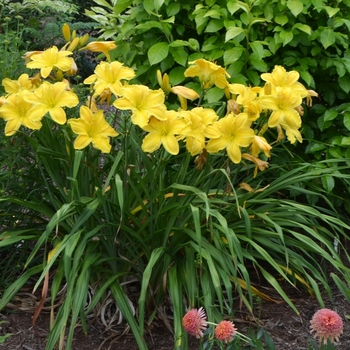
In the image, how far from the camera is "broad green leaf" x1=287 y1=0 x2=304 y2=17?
12.1 feet

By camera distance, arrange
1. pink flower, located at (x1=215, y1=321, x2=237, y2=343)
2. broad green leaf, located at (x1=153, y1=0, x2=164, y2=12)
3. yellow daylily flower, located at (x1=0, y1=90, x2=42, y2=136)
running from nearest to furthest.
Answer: pink flower, located at (x1=215, y1=321, x2=237, y2=343) → yellow daylily flower, located at (x1=0, y1=90, x2=42, y2=136) → broad green leaf, located at (x1=153, y1=0, x2=164, y2=12)

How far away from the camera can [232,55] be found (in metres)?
3.74

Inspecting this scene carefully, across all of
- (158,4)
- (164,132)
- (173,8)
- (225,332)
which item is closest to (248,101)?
(164,132)

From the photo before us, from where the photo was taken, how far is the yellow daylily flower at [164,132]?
2850mm

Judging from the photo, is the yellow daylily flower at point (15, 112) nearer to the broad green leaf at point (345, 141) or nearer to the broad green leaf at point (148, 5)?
the broad green leaf at point (148, 5)

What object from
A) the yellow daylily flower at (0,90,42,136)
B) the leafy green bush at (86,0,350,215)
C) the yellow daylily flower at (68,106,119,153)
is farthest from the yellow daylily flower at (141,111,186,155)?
the leafy green bush at (86,0,350,215)

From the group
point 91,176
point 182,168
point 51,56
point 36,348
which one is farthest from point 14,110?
point 36,348

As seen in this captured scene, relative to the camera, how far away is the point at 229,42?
3.83 metres

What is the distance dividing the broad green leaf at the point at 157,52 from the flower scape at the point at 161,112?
617 mm

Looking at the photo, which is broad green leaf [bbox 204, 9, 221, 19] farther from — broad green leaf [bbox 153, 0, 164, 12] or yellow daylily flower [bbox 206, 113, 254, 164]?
yellow daylily flower [bbox 206, 113, 254, 164]

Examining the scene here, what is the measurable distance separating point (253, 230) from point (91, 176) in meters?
0.81

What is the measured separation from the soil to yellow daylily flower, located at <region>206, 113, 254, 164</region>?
0.76 m

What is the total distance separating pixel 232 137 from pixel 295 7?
1102 millimetres

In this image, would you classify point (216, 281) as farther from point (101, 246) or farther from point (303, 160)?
point (303, 160)
